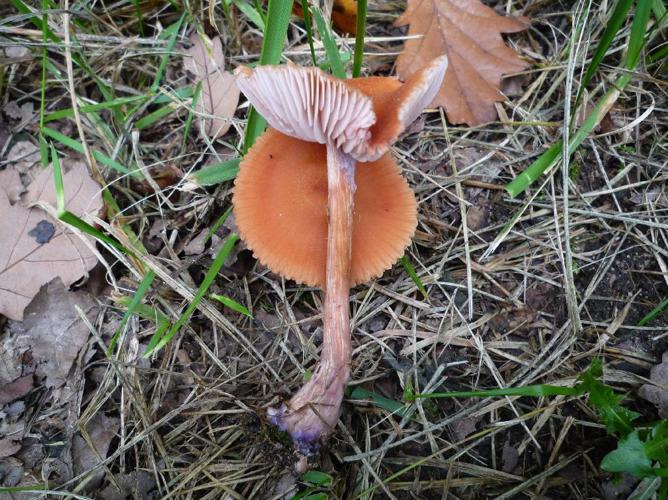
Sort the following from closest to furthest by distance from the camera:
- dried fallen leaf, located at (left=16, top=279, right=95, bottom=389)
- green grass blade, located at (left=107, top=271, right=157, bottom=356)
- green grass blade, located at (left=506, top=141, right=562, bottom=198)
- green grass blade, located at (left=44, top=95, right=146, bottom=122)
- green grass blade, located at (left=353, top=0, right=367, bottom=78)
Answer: green grass blade, located at (left=353, top=0, right=367, bottom=78), green grass blade, located at (left=107, top=271, right=157, bottom=356), dried fallen leaf, located at (left=16, top=279, right=95, bottom=389), green grass blade, located at (left=506, top=141, right=562, bottom=198), green grass blade, located at (left=44, top=95, right=146, bottom=122)

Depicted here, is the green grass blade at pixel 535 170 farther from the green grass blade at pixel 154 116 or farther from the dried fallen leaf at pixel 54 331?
the dried fallen leaf at pixel 54 331

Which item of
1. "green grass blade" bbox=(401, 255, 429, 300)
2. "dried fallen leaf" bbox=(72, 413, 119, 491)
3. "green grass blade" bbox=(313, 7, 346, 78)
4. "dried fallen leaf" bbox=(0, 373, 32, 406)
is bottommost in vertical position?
"dried fallen leaf" bbox=(72, 413, 119, 491)

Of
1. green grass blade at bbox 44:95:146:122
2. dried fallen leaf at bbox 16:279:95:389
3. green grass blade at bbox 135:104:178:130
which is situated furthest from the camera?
green grass blade at bbox 135:104:178:130

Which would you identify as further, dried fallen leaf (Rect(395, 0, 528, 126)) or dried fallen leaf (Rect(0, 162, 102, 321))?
dried fallen leaf (Rect(395, 0, 528, 126))

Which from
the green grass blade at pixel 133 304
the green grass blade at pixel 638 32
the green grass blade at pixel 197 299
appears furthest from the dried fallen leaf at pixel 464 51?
the green grass blade at pixel 133 304

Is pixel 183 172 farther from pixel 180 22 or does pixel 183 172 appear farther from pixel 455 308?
pixel 455 308

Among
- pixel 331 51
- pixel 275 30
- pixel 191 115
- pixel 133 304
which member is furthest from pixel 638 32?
pixel 133 304

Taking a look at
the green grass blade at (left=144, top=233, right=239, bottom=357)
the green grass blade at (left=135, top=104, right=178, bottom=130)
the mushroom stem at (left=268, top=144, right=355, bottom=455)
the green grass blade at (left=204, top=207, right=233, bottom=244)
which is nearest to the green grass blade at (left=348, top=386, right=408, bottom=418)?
the mushroom stem at (left=268, top=144, right=355, bottom=455)

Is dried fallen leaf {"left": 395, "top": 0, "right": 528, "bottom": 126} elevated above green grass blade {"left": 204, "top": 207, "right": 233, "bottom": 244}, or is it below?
above

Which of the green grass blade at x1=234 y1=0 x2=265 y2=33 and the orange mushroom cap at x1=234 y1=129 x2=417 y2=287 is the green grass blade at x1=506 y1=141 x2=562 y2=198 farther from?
the green grass blade at x1=234 y1=0 x2=265 y2=33
